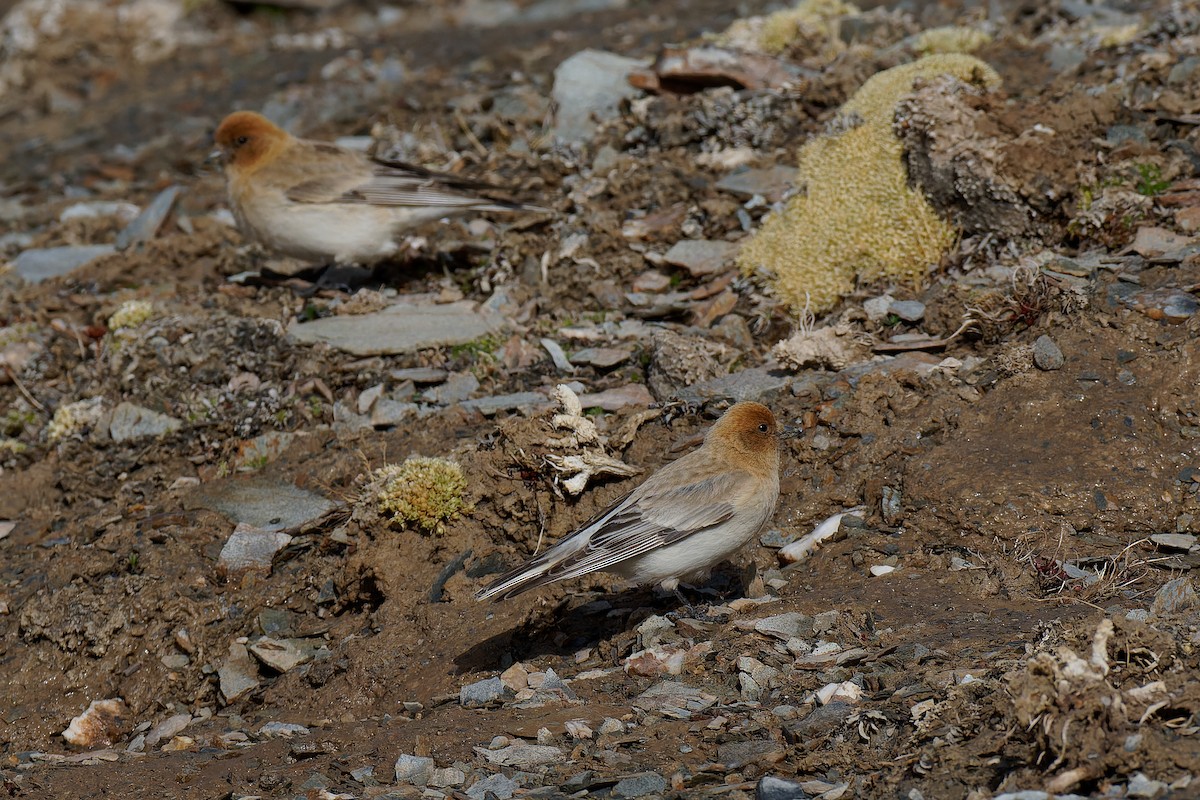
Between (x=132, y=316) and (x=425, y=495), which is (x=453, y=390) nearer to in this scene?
(x=425, y=495)

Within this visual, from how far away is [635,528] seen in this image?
7.16 metres

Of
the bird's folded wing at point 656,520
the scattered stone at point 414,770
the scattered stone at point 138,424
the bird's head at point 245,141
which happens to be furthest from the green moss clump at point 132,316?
the scattered stone at point 414,770

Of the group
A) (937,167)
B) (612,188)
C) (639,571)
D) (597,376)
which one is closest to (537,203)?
(612,188)

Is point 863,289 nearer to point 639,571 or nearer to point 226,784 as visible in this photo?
point 639,571

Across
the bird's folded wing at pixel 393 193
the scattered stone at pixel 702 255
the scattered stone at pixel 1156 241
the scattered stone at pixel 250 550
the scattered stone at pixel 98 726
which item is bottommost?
the scattered stone at pixel 98 726

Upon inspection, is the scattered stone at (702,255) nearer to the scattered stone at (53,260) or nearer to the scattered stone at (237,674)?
the scattered stone at (237,674)

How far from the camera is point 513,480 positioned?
8.59m

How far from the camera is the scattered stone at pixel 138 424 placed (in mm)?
10289

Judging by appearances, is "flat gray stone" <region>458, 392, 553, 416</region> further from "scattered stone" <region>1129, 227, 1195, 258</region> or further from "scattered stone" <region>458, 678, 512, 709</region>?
"scattered stone" <region>1129, 227, 1195, 258</region>

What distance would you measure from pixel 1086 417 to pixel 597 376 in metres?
3.72

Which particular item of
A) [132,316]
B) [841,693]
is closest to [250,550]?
[132,316]

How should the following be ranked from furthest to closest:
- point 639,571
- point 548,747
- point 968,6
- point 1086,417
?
point 968,6 < point 1086,417 < point 639,571 < point 548,747

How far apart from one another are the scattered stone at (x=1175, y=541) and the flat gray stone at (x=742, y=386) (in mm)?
2818

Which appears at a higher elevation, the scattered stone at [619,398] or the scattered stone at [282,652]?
the scattered stone at [619,398]
